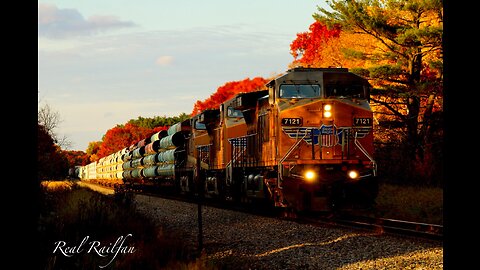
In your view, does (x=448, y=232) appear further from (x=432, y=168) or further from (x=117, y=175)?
(x=117, y=175)

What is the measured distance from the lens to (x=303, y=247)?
41.0 feet

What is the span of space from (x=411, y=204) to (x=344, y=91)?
→ 665 centimetres

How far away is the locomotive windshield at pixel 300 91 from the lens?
56.8 ft

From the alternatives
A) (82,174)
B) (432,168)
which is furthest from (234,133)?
(82,174)

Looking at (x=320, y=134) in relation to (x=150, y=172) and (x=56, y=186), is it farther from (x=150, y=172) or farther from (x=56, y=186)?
(x=150, y=172)

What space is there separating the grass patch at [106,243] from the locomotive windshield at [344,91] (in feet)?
20.7

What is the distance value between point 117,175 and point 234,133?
42.5 metres

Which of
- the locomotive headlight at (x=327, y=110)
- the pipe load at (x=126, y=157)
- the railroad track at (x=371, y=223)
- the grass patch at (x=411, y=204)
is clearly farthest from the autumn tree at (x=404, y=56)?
the pipe load at (x=126, y=157)

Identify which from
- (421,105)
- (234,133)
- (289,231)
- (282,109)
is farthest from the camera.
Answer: (421,105)

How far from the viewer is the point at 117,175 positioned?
63500 millimetres

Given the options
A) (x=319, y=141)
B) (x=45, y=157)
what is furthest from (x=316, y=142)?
(x=45, y=157)

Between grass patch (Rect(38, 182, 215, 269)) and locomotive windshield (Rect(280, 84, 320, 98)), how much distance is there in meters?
5.38

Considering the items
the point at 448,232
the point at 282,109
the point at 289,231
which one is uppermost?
the point at 282,109

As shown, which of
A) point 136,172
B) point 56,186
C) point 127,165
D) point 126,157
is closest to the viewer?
point 56,186
